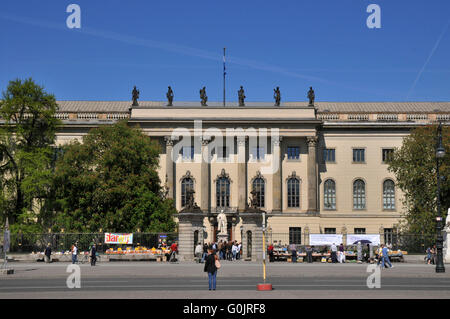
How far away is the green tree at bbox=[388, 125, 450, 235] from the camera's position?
64.8 metres

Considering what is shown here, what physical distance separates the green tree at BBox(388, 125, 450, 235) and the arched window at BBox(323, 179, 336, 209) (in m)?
15.8

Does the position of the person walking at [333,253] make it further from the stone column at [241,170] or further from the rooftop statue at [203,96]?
the rooftop statue at [203,96]

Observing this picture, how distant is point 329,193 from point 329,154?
4.86 meters

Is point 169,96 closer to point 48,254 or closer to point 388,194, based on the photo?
point 388,194

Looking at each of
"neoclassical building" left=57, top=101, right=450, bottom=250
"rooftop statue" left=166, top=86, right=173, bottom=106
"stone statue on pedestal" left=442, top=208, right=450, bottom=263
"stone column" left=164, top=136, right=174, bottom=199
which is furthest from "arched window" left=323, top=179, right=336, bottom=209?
"stone statue on pedestal" left=442, top=208, right=450, bottom=263

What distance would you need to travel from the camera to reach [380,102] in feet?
310

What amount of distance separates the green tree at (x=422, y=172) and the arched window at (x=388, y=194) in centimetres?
1517

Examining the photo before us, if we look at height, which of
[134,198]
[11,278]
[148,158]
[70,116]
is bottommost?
[11,278]

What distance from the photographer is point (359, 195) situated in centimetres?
8256

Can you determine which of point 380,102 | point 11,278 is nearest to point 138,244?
point 11,278

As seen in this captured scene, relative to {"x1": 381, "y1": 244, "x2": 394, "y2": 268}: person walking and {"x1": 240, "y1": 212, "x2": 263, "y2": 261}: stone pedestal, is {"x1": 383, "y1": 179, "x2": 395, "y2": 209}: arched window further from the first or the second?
{"x1": 381, "y1": 244, "x2": 394, "y2": 268}: person walking

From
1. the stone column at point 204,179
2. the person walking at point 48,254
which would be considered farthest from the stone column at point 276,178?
the person walking at point 48,254
